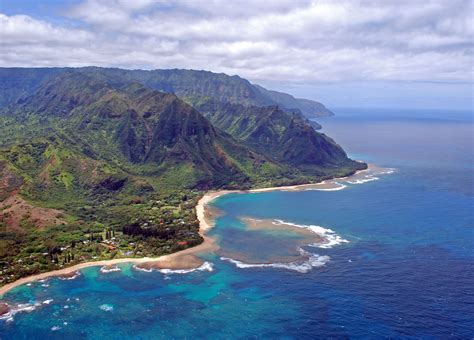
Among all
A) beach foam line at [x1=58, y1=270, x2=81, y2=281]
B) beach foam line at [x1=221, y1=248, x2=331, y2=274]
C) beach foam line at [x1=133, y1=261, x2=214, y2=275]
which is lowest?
beach foam line at [x1=58, y1=270, x2=81, y2=281]

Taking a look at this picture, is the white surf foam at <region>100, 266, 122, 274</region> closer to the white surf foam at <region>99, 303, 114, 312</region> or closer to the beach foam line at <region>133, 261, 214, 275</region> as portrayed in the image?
the beach foam line at <region>133, 261, 214, 275</region>

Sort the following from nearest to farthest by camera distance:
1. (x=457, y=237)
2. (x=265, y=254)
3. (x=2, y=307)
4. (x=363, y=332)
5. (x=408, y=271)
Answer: (x=363, y=332), (x=2, y=307), (x=408, y=271), (x=265, y=254), (x=457, y=237)

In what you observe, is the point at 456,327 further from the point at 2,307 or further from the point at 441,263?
the point at 2,307

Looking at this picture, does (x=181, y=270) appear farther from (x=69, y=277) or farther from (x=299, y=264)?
(x=299, y=264)

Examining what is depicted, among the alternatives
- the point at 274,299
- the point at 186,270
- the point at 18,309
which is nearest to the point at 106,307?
the point at 18,309

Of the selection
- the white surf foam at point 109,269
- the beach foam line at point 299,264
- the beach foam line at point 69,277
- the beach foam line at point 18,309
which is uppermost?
the beach foam line at point 299,264

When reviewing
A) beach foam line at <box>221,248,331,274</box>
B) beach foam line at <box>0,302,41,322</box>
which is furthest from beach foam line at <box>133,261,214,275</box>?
beach foam line at <box>0,302,41,322</box>

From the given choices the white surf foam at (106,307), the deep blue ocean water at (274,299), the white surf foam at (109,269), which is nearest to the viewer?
the deep blue ocean water at (274,299)

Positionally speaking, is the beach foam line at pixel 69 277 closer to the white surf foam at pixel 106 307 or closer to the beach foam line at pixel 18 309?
the beach foam line at pixel 18 309

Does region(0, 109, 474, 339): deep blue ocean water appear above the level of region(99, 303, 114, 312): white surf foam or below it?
above

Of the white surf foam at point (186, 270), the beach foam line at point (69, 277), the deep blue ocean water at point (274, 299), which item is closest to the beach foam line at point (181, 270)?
the white surf foam at point (186, 270)

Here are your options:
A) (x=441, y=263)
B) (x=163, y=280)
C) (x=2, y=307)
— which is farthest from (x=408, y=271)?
(x=2, y=307)
